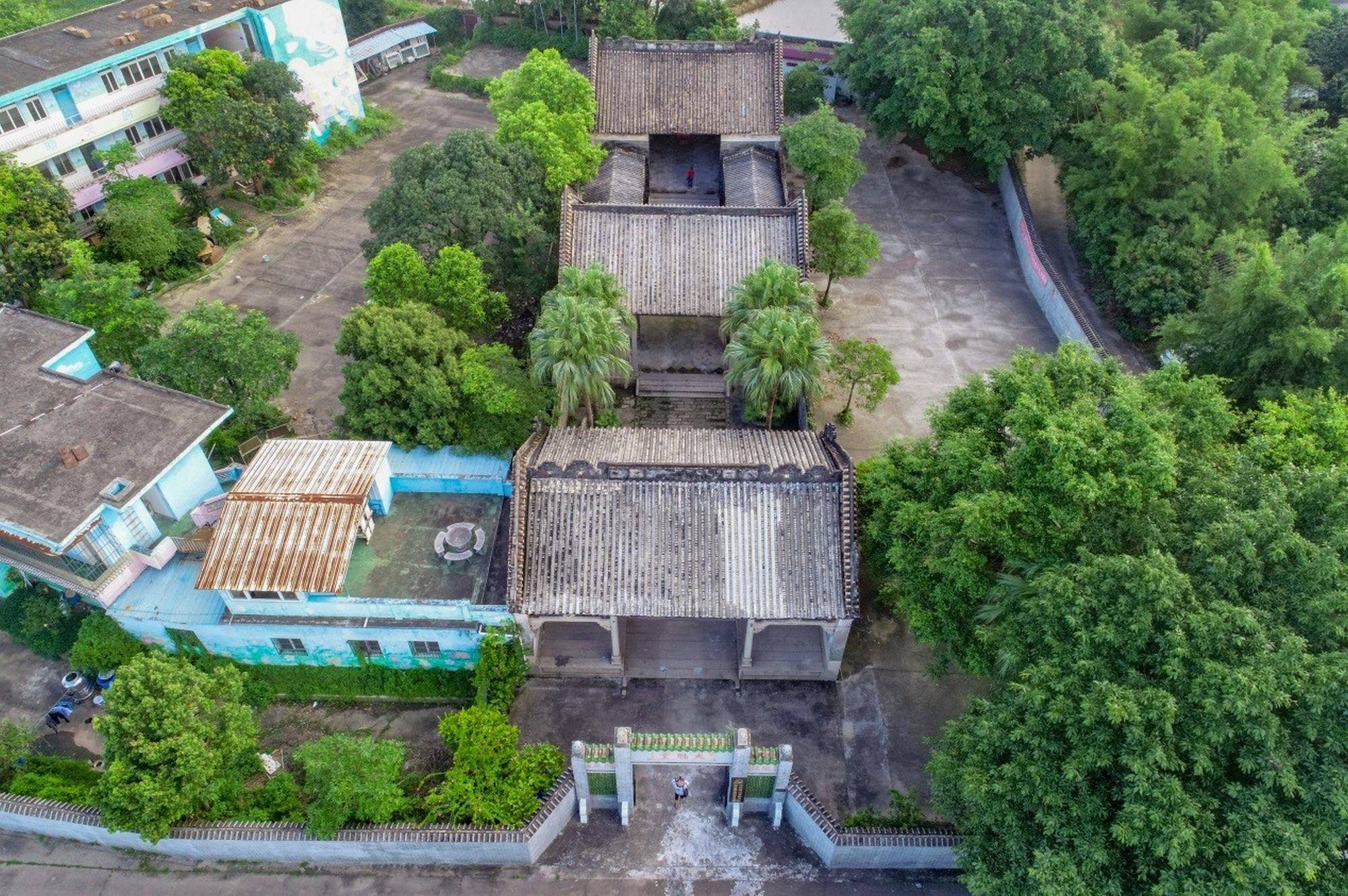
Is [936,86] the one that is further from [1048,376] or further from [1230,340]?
[1048,376]

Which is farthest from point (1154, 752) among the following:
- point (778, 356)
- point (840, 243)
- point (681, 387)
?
point (840, 243)

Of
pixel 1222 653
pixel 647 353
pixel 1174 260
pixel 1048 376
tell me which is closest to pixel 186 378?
pixel 647 353

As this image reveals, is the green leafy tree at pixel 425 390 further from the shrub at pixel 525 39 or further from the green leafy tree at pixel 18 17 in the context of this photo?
the green leafy tree at pixel 18 17

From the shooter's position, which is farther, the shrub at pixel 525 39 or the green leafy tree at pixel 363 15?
the green leafy tree at pixel 363 15

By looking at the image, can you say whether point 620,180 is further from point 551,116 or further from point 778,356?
point 778,356

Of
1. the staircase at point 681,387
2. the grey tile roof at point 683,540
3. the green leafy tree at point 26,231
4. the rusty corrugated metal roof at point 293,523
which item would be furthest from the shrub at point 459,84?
the grey tile roof at point 683,540

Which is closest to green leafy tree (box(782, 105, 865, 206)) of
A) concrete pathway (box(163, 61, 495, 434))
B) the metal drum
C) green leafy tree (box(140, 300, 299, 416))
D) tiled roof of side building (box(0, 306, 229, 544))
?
concrete pathway (box(163, 61, 495, 434))
